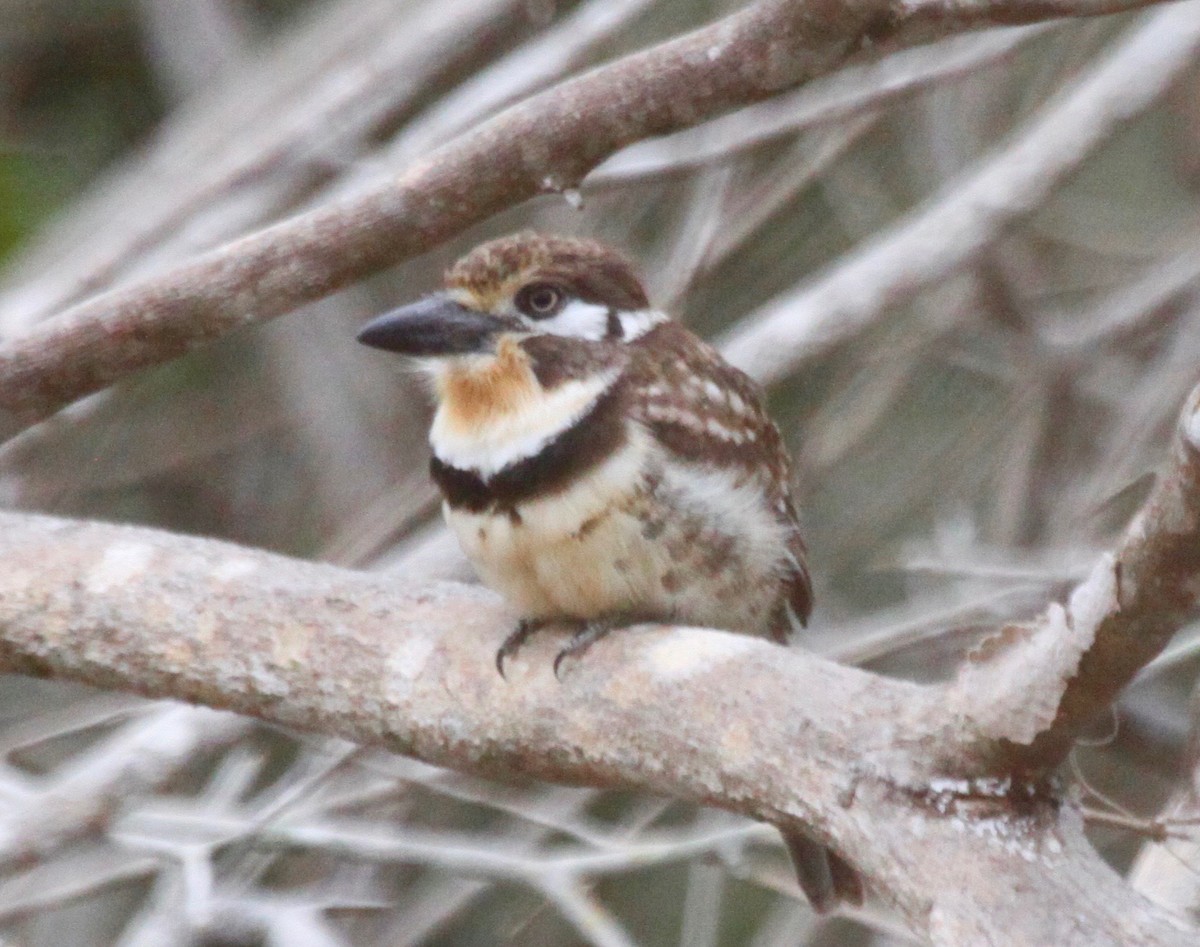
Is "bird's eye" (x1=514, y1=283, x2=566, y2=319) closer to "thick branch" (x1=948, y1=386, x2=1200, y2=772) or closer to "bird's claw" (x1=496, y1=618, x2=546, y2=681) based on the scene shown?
"bird's claw" (x1=496, y1=618, x2=546, y2=681)

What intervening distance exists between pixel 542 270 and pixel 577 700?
0.66 meters

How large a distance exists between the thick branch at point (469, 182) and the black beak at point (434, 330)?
0.20 metres

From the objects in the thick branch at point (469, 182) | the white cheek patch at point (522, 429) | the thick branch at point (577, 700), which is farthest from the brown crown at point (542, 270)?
the thick branch at point (577, 700)

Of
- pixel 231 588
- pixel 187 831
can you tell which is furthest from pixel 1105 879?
pixel 187 831

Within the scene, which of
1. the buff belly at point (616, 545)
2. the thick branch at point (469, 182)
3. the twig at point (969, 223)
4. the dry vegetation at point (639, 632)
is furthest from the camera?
the twig at point (969, 223)

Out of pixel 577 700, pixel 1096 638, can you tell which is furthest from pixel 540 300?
pixel 1096 638

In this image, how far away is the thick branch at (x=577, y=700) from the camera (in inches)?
69.3

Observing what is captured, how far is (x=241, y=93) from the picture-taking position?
450 centimetres

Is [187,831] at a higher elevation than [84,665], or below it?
below

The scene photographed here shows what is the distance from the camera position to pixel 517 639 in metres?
2.39

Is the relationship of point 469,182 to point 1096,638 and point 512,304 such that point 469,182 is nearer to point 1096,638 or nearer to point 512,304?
point 512,304

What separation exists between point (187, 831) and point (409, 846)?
0.40m

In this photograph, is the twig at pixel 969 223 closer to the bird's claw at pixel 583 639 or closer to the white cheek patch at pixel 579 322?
the white cheek patch at pixel 579 322

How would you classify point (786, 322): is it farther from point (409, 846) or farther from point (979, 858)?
point (979, 858)
